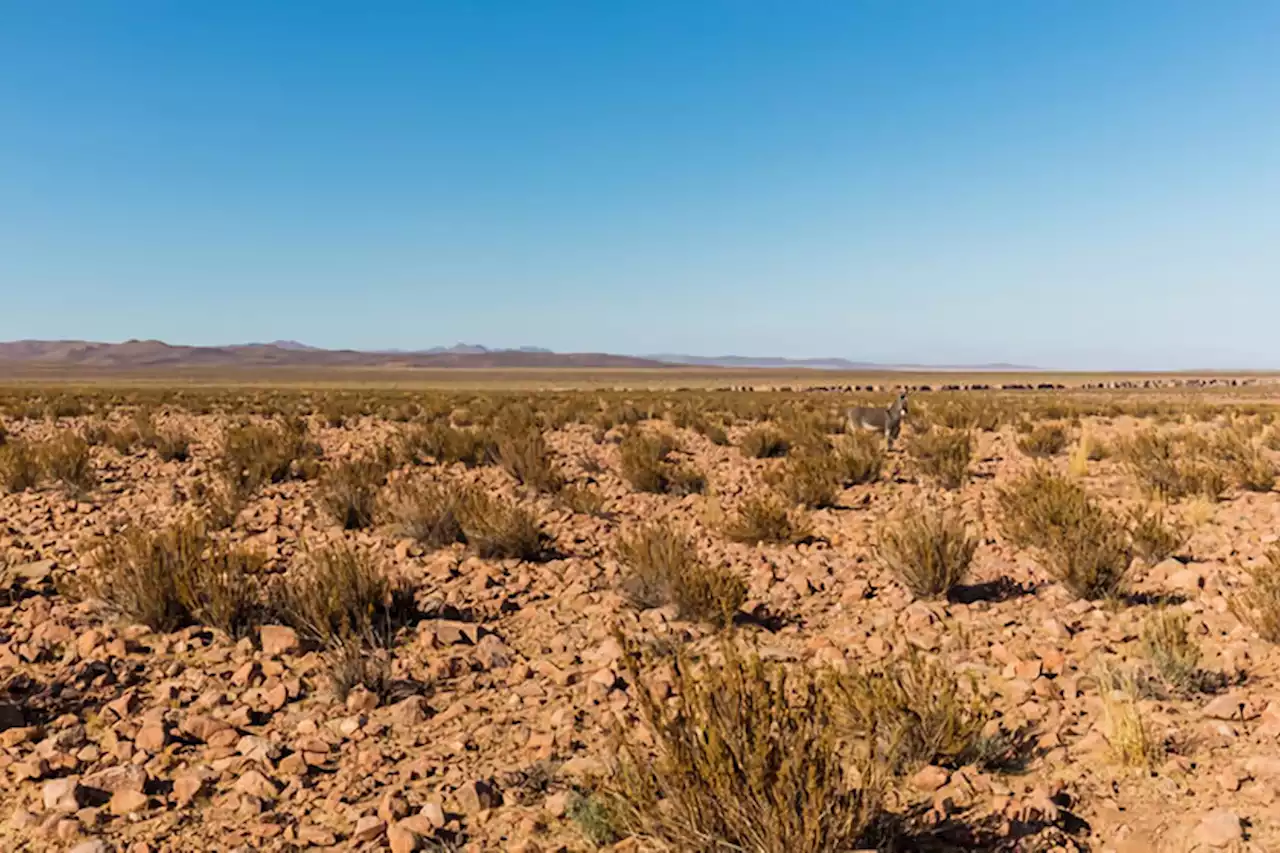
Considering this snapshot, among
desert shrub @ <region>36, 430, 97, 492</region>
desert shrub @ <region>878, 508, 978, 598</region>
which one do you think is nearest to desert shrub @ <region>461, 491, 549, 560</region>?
desert shrub @ <region>878, 508, 978, 598</region>

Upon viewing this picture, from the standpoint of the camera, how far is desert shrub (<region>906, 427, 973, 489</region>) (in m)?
10.4

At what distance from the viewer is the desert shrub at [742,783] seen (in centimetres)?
243

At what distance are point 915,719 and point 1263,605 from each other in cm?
261

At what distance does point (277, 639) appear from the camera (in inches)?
189

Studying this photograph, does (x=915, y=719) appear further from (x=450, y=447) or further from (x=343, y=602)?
(x=450, y=447)

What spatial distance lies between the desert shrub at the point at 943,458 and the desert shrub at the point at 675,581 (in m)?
5.46

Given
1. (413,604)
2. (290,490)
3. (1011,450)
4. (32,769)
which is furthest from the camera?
(1011,450)

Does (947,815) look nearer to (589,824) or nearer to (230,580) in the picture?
(589,824)

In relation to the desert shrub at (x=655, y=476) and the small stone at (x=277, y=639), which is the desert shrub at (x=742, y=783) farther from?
the desert shrub at (x=655, y=476)

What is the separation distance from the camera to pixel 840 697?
3.56 metres

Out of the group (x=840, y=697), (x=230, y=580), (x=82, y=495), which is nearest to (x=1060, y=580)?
(x=840, y=697)

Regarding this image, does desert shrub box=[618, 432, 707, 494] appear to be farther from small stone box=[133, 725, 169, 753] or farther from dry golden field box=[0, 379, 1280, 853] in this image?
small stone box=[133, 725, 169, 753]

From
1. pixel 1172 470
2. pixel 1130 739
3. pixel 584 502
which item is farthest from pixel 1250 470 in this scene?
pixel 1130 739

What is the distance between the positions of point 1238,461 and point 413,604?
10295 mm
